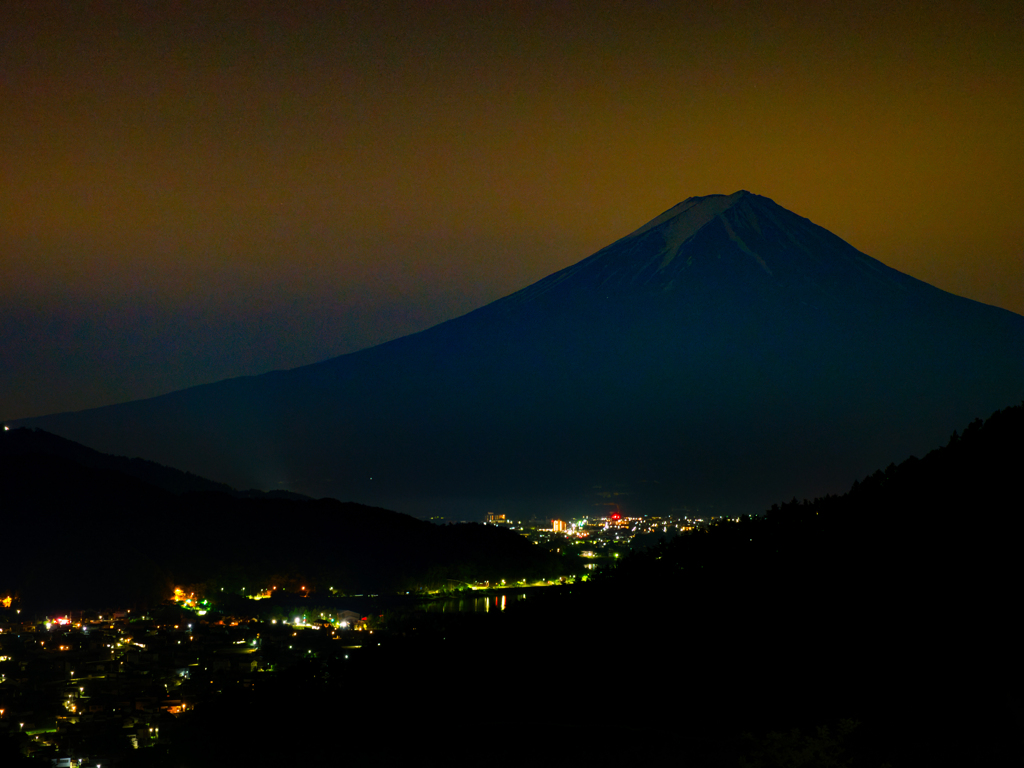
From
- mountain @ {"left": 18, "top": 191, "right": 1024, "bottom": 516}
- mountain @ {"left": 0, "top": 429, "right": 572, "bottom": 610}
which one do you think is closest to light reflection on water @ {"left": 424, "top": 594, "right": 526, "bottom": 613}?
mountain @ {"left": 0, "top": 429, "right": 572, "bottom": 610}

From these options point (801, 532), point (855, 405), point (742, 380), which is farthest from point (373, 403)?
point (801, 532)

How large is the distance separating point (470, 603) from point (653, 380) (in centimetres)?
4813

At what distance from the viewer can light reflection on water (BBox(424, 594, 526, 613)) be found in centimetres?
3800

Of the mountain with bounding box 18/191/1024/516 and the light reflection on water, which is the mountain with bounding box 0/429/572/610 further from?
the mountain with bounding box 18/191/1024/516

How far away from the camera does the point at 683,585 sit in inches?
782

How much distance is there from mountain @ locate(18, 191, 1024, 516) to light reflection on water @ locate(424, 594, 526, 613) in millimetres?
35573

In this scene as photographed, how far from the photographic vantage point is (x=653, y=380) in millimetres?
86250

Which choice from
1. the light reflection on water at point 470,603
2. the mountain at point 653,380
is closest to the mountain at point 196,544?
Result: the light reflection on water at point 470,603

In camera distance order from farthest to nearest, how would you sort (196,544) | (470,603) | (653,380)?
(653,380) → (196,544) → (470,603)

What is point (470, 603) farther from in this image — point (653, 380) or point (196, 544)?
point (653, 380)

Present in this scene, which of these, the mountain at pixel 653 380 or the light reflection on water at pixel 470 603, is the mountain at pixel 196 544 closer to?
the light reflection on water at pixel 470 603

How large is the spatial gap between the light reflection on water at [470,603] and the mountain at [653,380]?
35573 millimetres

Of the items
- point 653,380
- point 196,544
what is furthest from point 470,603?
point 653,380

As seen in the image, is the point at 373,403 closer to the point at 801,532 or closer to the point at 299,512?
the point at 299,512
